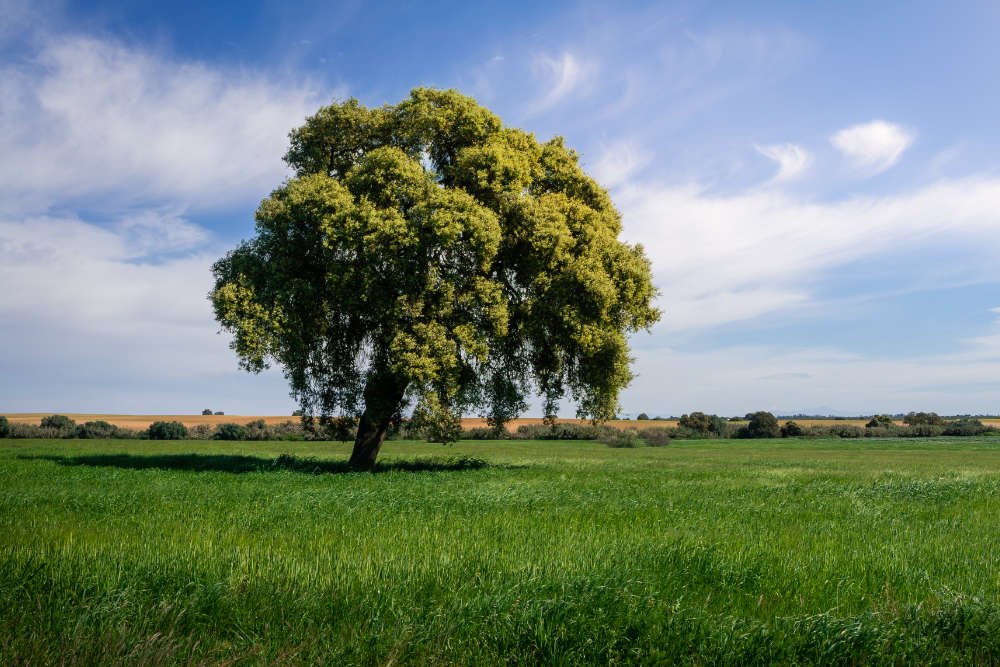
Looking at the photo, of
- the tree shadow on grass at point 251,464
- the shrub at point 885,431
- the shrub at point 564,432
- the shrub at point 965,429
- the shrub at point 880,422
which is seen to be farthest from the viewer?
the shrub at point 880,422

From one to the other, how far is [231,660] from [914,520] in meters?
14.6

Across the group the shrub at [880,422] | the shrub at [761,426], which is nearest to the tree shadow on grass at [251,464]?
the shrub at [761,426]

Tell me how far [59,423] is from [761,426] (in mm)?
103858

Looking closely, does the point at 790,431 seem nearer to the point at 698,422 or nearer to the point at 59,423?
the point at 698,422

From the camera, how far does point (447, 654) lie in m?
4.92

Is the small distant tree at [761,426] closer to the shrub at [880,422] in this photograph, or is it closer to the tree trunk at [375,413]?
the shrub at [880,422]

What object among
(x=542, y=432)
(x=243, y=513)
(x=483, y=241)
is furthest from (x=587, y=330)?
(x=542, y=432)

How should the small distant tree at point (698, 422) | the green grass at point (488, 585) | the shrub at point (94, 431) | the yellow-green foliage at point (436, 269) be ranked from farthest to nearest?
the small distant tree at point (698, 422)
the shrub at point (94, 431)
the yellow-green foliage at point (436, 269)
the green grass at point (488, 585)

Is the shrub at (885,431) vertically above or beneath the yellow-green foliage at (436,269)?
beneath

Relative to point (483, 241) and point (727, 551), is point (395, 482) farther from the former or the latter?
point (727, 551)

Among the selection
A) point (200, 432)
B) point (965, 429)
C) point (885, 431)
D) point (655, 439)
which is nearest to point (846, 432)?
point (885, 431)

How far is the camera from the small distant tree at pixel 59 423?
69.9 metres

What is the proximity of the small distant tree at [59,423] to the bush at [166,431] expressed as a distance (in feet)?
33.7

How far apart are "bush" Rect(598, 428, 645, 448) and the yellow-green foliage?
154ft
